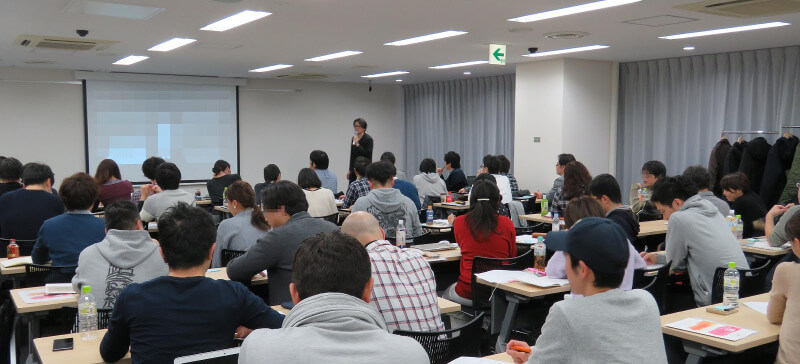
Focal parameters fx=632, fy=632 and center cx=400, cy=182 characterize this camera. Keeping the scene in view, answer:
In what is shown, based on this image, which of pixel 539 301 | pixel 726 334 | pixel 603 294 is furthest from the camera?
pixel 539 301

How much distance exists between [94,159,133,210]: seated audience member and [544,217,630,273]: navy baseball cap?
6.00 m

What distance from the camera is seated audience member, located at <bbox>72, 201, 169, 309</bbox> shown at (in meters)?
3.24

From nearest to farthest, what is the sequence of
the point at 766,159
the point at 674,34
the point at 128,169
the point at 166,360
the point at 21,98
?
the point at 166,360 → the point at 674,34 → the point at 766,159 → the point at 21,98 → the point at 128,169

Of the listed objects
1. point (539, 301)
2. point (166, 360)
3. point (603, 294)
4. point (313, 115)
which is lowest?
point (539, 301)

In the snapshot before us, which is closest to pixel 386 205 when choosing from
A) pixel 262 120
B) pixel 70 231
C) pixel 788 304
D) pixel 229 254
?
pixel 229 254

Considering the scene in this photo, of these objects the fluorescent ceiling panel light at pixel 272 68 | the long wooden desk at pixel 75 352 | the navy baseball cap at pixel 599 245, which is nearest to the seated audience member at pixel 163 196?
the long wooden desk at pixel 75 352

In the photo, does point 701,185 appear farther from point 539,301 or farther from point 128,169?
point 128,169

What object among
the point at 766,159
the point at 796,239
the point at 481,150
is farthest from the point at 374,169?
the point at 481,150

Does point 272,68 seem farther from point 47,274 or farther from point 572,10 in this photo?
point 47,274

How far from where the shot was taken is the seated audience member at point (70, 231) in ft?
14.0

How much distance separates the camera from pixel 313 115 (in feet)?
48.2

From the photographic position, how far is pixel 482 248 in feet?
15.3

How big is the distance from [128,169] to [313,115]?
4.20 m

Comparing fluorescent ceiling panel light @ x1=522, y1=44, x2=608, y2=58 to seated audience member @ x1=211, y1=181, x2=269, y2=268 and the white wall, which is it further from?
the white wall
